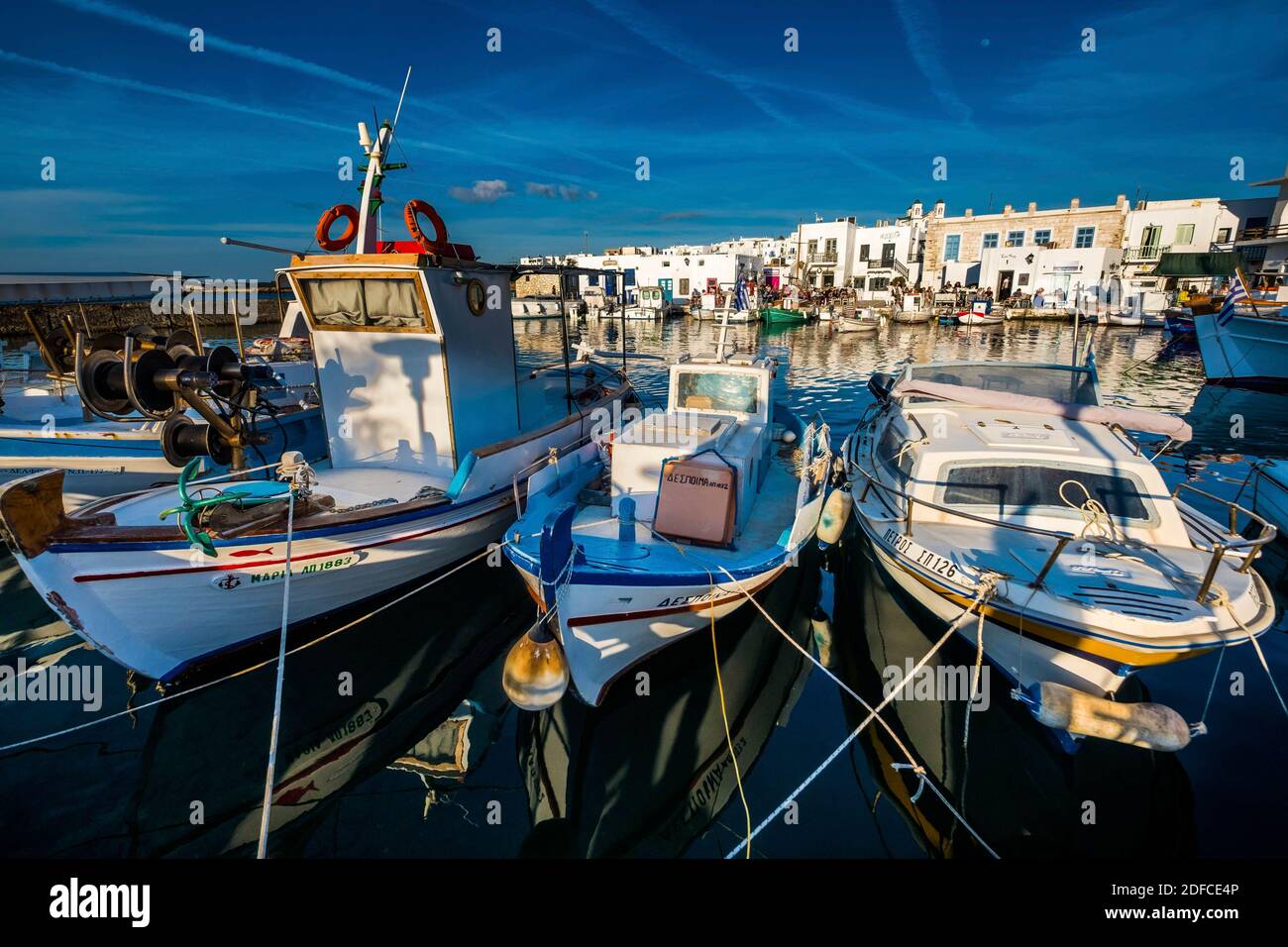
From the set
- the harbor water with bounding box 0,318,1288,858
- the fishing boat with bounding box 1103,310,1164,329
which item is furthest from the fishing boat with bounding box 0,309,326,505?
the fishing boat with bounding box 1103,310,1164,329

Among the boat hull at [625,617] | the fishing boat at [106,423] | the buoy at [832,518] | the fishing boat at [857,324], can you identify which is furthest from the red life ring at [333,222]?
the fishing boat at [857,324]

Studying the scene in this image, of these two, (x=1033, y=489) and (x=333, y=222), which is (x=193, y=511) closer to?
(x=333, y=222)

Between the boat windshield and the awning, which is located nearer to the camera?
the boat windshield

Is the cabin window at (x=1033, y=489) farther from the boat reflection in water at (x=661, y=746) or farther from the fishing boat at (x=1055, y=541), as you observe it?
the boat reflection in water at (x=661, y=746)

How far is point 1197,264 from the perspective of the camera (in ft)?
161

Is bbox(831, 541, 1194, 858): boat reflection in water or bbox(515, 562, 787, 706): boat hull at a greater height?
bbox(515, 562, 787, 706): boat hull

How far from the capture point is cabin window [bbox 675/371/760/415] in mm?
10430

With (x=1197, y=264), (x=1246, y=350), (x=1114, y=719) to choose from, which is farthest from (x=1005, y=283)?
(x=1114, y=719)

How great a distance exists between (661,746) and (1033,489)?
6.06 m

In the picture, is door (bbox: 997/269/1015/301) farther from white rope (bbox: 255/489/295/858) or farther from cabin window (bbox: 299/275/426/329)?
white rope (bbox: 255/489/295/858)

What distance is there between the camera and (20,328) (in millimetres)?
39250

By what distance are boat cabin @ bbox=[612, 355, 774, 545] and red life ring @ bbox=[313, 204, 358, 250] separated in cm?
598
